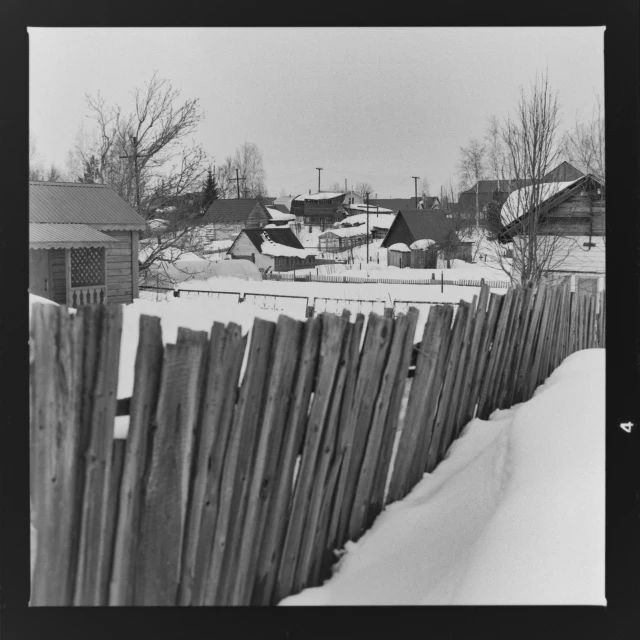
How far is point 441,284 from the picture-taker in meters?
6.86

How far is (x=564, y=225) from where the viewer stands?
720 centimetres

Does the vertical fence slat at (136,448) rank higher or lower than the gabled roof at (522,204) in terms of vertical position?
lower

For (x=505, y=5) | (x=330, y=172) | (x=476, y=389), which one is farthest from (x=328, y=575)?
(x=330, y=172)

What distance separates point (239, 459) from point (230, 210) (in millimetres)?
4177

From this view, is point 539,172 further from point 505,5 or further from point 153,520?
point 153,520

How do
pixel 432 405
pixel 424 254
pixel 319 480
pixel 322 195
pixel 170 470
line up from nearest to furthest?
pixel 170 470 → pixel 319 480 → pixel 432 405 → pixel 424 254 → pixel 322 195

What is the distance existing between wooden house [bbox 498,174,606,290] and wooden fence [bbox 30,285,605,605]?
11.7 feet

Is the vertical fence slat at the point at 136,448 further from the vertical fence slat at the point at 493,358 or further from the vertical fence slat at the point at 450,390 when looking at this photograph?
the vertical fence slat at the point at 493,358

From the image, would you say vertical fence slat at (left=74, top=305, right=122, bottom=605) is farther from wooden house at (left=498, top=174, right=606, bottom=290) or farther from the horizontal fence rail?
wooden house at (left=498, top=174, right=606, bottom=290)

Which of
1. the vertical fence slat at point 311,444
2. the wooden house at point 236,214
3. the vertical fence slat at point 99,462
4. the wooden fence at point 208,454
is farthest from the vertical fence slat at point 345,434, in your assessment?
the wooden house at point 236,214

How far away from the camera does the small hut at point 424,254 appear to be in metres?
6.72

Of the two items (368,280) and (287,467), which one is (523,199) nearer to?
(368,280)

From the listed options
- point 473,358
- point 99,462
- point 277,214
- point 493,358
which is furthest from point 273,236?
point 99,462

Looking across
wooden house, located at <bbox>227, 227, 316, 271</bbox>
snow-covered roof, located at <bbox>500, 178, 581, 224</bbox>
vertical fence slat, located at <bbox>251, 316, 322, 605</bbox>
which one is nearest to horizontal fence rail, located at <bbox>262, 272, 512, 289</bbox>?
wooden house, located at <bbox>227, 227, 316, 271</bbox>
